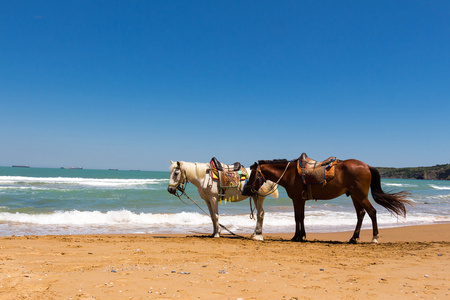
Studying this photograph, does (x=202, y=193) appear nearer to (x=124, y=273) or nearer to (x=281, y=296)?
(x=124, y=273)

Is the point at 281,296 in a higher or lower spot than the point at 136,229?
higher

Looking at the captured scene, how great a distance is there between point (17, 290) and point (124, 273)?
113cm

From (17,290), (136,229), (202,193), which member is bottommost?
(136,229)

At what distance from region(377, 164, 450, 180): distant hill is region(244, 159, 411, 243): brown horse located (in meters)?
97.0

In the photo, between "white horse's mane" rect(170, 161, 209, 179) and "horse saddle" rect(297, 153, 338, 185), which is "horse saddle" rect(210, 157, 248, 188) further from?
"horse saddle" rect(297, 153, 338, 185)

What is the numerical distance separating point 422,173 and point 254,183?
112m

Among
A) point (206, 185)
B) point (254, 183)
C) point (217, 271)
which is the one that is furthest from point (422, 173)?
point (217, 271)

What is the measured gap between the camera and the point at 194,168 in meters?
7.59

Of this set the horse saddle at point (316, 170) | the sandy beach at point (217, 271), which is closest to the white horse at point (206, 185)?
the horse saddle at point (316, 170)

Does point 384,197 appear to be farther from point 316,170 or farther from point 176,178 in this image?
point 176,178

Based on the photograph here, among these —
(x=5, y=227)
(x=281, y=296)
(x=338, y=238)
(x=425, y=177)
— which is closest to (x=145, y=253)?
(x=281, y=296)

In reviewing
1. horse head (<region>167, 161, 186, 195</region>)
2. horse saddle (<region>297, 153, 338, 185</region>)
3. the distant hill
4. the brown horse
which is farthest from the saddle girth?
the distant hill

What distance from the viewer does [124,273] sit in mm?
3941

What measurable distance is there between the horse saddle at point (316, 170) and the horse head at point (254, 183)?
2.96 ft
